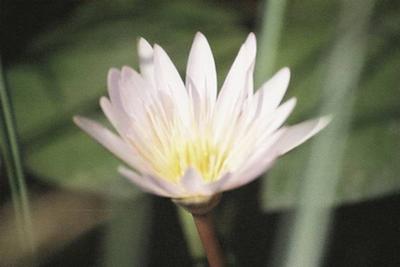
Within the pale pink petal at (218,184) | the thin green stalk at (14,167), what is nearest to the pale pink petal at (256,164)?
the pale pink petal at (218,184)

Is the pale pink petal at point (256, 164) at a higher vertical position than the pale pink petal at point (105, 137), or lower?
lower

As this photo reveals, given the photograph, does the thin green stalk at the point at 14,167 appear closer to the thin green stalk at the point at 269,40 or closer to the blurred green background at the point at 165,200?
the blurred green background at the point at 165,200

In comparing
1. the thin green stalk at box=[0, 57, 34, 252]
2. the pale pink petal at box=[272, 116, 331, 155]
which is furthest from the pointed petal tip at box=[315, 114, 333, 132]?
the thin green stalk at box=[0, 57, 34, 252]

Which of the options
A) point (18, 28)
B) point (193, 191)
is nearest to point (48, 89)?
point (18, 28)

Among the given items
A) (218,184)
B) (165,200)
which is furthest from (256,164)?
(165,200)

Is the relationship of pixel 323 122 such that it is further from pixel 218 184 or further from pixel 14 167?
pixel 14 167

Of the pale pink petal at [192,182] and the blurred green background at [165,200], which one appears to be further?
the blurred green background at [165,200]

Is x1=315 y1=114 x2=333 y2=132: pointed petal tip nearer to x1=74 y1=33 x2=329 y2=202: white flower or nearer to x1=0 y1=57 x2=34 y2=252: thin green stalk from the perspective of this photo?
x1=74 y1=33 x2=329 y2=202: white flower
